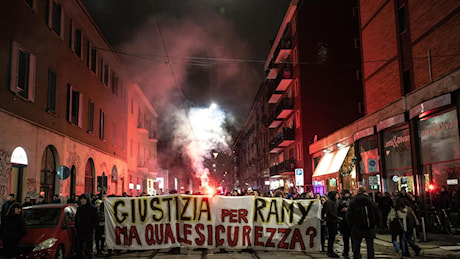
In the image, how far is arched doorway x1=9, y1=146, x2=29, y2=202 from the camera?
16.2 m

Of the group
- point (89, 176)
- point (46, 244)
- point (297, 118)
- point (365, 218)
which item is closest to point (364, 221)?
point (365, 218)

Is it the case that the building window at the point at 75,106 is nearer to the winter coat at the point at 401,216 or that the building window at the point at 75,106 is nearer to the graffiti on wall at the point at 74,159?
the graffiti on wall at the point at 74,159

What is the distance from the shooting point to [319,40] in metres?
37.1

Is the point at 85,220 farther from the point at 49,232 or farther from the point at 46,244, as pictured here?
the point at 46,244

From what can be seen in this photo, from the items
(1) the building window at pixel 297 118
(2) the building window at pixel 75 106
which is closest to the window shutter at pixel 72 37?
(2) the building window at pixel 75 106

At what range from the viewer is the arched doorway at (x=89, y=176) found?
26531 millimetres

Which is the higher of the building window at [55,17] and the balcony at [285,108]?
the building window at [55,17]

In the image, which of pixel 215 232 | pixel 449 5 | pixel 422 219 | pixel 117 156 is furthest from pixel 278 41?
pixel 215 232

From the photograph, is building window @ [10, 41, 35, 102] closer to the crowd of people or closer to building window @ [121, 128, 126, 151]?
the crowd of people

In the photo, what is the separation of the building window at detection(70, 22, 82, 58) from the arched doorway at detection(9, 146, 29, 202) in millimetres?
9006

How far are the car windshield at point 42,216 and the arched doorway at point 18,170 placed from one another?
5.89 meters

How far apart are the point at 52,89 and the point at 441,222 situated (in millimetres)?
18892

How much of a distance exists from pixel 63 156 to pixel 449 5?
1943cm

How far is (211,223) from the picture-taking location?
38.4 ft
